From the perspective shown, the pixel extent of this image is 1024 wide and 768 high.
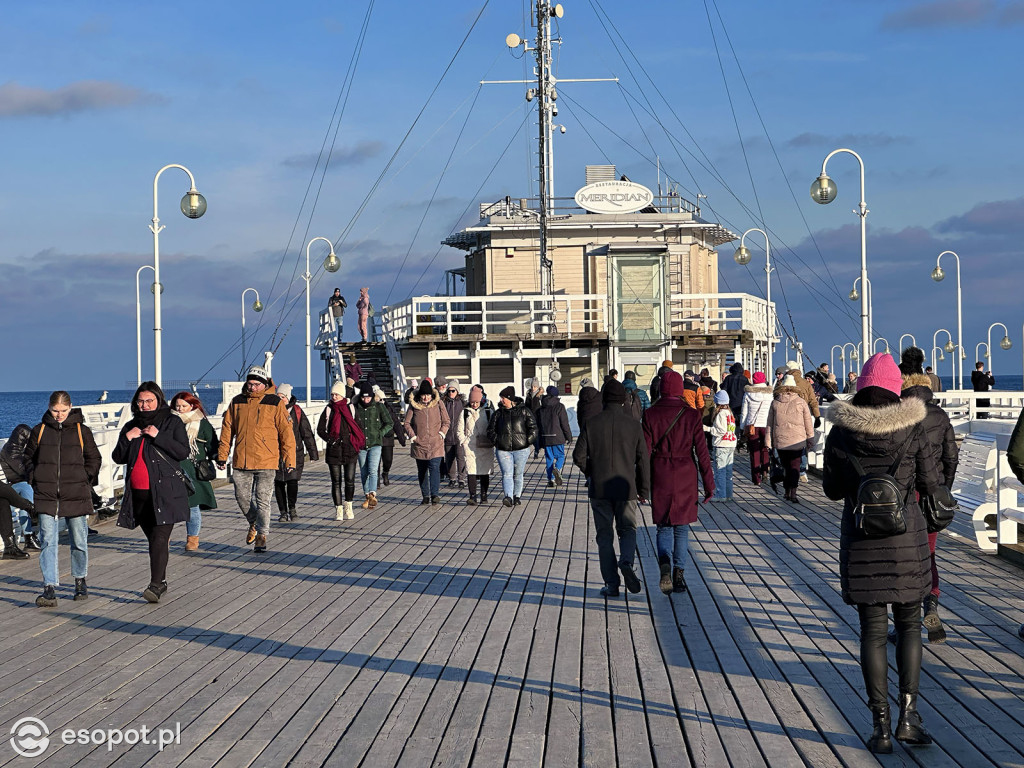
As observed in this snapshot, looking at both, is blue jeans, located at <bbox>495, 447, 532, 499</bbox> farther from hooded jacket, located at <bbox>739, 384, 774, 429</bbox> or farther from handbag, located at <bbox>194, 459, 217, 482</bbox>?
handbag, located at <bbox>194, 459, 217, 482</bbox>

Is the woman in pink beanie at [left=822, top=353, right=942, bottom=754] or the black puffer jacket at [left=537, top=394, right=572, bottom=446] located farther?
the black puffer jacket at [left=537, top=394, right=572, bottom=446]

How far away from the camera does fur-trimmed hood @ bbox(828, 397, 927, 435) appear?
5.73 metres

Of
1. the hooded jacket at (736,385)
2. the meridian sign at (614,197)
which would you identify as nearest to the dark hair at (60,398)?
the hooded jacket at (736,385)

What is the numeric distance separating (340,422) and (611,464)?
733cm

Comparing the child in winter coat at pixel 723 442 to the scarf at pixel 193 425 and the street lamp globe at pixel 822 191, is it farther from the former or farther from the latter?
the street lamp globe at pixel 822 191

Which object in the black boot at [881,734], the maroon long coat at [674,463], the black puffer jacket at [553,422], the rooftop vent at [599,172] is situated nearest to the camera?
the black boot at [881,734]

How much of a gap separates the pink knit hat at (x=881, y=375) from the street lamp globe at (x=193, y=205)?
59.8ft

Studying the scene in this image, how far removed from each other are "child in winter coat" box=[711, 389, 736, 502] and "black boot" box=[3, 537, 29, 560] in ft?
29.8

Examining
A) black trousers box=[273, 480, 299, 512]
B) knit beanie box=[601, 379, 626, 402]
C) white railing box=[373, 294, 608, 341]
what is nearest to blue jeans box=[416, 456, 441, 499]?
black trousers box=[273, 480, 299, 512]

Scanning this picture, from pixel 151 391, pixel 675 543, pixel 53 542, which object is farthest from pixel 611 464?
pixel 53 542

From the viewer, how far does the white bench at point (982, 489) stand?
11.8m

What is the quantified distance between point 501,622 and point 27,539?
7.11 m

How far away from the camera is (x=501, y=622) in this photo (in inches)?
350

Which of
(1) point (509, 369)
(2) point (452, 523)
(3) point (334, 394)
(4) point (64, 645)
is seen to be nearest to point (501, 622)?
(4) point (64, 645)
